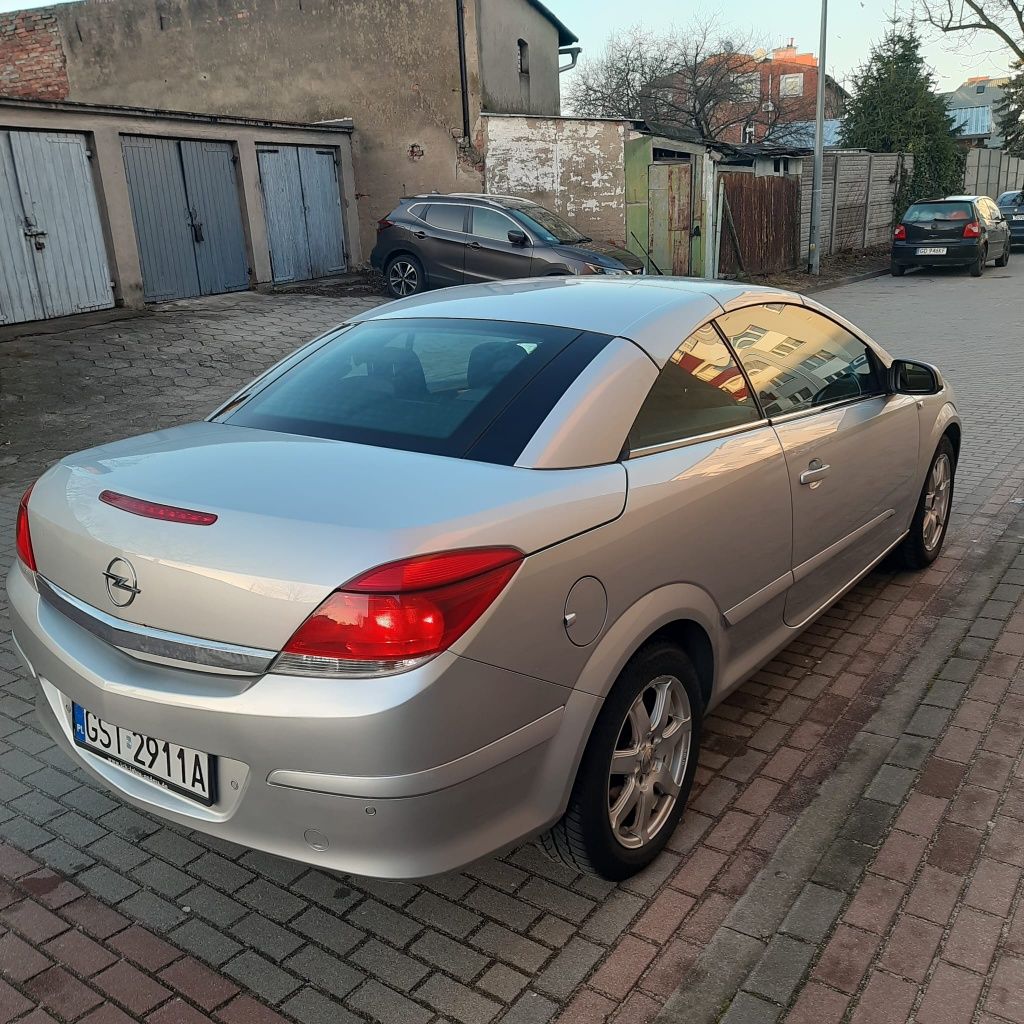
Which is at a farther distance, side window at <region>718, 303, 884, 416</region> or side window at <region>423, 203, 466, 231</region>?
Result: side window at <region>423, 203, 466, 231</region>

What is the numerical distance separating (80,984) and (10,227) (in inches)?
456

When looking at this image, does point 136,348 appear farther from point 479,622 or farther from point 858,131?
point 858,131

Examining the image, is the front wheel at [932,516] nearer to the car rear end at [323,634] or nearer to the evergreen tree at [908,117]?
the car rear end at [323,634]

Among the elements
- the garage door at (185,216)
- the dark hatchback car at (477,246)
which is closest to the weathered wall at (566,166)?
the dark hatchback car at (477,246)

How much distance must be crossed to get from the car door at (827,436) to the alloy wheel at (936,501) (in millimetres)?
509

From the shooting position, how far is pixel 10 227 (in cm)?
1172

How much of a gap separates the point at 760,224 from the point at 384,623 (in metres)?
20.6

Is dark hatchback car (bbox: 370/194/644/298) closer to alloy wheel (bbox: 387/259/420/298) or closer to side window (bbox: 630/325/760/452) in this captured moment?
alloy wheel (bbox: 387/259/420/298)

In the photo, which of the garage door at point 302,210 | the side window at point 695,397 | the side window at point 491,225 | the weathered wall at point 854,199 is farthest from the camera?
the weathered wall at point 854,199

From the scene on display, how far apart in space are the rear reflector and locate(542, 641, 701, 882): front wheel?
3.65ft

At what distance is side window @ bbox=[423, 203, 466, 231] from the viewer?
14.8 metres

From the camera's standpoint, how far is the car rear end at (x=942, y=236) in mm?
21625

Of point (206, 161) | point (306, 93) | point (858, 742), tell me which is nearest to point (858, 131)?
point (306, 93)

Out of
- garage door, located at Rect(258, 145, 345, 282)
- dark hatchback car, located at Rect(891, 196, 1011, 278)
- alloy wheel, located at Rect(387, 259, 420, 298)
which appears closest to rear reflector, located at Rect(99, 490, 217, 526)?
alloy wheel, located at Rect(387, 259, 420, 298)
